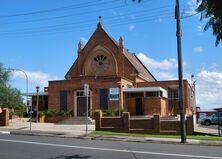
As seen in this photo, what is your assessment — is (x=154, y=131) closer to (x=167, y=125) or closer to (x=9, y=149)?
(x=167, y=125)

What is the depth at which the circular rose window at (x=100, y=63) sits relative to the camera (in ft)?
170

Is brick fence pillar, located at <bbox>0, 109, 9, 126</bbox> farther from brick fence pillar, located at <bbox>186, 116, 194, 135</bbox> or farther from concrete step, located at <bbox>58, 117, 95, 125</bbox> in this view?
brick fence pillar, located at <bbox>186, 116, 194, 135</bbox>

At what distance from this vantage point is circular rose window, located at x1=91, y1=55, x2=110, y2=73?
170ft

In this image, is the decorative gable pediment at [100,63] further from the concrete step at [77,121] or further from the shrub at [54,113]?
the concrete step at [77,121]

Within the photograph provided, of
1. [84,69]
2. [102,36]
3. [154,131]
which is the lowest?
[154,131]

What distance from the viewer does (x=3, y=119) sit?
3797 centimetres

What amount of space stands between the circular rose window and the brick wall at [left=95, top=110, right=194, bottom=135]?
18.9 m

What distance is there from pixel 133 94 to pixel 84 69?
34.2ft

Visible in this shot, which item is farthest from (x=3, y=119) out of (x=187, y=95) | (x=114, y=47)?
(x=187, y=95)

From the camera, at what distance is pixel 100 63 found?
171 ft

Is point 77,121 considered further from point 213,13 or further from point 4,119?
point 213,13

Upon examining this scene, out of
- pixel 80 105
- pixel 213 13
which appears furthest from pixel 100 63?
pixel 213 13

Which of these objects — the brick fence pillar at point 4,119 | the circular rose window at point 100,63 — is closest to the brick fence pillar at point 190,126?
the brick fence pillar at point 4,119

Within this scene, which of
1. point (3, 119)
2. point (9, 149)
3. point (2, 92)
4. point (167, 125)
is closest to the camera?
point (9, 149)
